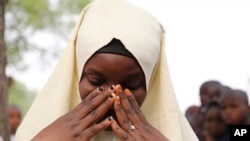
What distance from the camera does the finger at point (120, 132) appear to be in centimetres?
363

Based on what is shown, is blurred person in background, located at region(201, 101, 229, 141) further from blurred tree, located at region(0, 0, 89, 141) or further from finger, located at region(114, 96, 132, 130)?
blurred tree, located at region(0, 0, 89, 141)

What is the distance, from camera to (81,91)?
148 inches

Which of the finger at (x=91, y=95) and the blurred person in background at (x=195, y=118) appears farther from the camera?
the blurred person in background at (x=195, y=118)

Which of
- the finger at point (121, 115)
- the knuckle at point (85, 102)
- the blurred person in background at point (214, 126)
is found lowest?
the blurred person in background at point (214, 126)

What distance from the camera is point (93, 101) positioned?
3.63 meters

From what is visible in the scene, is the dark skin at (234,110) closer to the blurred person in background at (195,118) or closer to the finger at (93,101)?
the blurred person in background at (195,118)

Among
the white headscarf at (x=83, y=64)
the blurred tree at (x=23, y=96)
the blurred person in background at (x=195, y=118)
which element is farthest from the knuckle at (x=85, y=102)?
the blurred tree at (x=23, y=96)

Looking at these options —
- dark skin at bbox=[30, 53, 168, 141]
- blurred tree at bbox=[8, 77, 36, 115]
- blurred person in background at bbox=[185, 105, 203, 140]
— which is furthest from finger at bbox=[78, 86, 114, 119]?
blurred tree at bbox=[8, 77, 36, 115]

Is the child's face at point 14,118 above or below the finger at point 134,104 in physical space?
below

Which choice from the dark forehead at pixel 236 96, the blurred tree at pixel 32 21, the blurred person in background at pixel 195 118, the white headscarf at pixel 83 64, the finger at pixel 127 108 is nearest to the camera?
the finger at pixel 127 108

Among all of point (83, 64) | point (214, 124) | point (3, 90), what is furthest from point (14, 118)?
point (83, 64)

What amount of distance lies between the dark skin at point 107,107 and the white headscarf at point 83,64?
11 centimetres

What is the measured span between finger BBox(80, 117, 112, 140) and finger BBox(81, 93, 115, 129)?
0.02 meters

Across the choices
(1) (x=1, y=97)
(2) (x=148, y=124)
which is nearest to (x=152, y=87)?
(2) (x=148, y=124)
